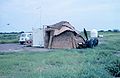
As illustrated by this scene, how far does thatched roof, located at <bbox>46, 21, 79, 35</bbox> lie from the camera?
40.4 meters

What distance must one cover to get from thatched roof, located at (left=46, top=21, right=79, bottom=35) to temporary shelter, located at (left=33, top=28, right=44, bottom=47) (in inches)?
63.3

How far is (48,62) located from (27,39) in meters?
30.9

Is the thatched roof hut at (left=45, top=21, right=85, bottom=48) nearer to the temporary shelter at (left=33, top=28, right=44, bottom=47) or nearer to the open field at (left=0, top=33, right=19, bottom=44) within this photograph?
the temporary shelter at (left=33, top=28, right=44, bottom=47)

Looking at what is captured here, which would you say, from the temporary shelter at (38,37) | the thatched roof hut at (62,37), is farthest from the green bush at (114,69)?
the temporary shelter at (38,37)

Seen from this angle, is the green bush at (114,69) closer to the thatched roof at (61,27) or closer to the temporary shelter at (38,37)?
the thatched roof at (61,27)

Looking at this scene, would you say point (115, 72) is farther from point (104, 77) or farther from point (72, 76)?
point (72, 76)

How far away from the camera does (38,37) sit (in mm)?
43438

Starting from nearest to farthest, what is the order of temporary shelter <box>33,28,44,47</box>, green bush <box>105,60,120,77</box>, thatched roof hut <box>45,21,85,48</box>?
green bush <box>105,60,120,77</box>, thatched roof hut <box>45,21,85,48</box>, temporary shelter <box>33,28,44,47</box>

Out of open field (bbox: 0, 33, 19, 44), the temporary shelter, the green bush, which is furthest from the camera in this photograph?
open field (bbox: 0, 33, 19, 44)

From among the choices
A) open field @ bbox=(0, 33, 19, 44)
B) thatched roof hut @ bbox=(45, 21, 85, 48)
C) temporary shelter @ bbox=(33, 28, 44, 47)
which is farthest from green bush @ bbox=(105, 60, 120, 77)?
open field @ bbox=(0, 33, 19, 44)

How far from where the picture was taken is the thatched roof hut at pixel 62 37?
40156 millimetres

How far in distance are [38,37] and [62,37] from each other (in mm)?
4619

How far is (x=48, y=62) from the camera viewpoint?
21531 millimetres

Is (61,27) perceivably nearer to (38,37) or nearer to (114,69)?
(38,37)
